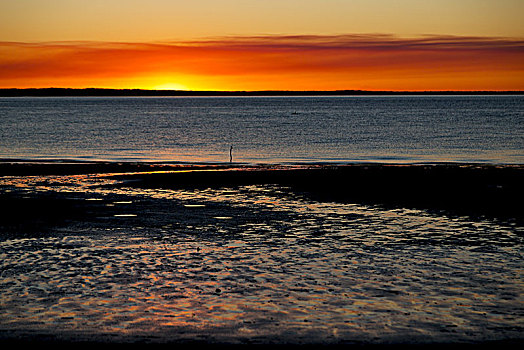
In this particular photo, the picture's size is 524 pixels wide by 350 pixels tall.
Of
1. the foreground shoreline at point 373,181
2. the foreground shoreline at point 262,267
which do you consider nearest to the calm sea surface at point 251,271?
the foreground shoreline at point 262,267

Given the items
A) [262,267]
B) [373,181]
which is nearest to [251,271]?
[262,267]

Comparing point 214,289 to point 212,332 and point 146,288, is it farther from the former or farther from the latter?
point 212,332

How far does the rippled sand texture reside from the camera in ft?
37.3

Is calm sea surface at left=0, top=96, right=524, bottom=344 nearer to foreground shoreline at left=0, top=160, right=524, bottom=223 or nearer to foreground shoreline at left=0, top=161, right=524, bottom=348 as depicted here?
foreground shoreline at left=0, top=161, right=524, bottom=348

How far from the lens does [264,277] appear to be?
14.8 metres

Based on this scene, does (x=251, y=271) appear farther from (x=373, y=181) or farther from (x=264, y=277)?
(x=373, y=181)

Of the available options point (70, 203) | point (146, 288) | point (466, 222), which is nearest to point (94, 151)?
point (70, 203)

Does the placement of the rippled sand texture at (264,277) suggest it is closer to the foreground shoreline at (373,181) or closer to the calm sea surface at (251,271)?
the calm sea surface at (251,271)

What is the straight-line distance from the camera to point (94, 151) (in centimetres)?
6931

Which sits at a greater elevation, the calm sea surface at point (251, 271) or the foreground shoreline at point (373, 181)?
the foreground shoreline at point (373, 181)

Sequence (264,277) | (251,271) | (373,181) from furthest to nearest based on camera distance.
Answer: (373,181) < (251,271) < (264,277)

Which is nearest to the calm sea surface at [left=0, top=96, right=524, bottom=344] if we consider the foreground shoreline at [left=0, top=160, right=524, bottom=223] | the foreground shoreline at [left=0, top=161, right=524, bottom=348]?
the foreground shoreline at [left=0, top=161, right=524, bottom=348]

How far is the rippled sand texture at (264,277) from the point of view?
37.3 ft

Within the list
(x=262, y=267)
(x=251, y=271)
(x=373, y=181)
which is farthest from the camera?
(x=373, y=181)
